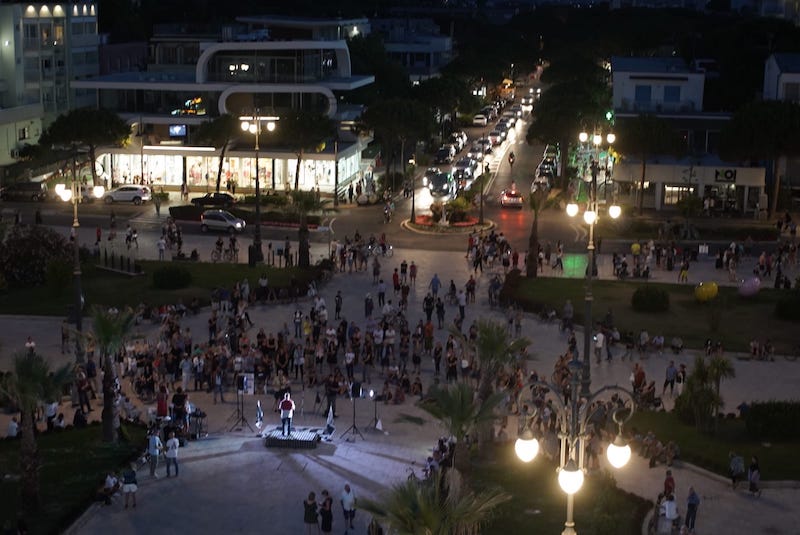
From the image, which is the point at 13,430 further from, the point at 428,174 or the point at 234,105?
the point at 428,174

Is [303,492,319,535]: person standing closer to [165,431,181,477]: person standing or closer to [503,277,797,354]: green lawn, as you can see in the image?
[165,431,181,477]: person standing

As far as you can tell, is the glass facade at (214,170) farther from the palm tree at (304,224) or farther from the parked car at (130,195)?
the palm tree at (304,224)

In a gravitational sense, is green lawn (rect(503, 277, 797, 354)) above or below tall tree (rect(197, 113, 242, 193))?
below

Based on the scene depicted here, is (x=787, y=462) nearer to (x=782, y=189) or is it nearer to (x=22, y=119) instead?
(x=782, y=189)

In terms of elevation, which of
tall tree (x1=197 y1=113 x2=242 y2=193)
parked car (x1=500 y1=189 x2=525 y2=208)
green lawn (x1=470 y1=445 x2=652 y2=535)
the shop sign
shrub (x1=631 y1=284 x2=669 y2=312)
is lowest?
green lawn (x1=470 y1=445 x2=652 y2=535)

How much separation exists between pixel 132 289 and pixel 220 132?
2244 cm

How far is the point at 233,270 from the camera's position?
51.2 metres

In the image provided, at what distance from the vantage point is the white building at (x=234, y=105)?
71.1 meters

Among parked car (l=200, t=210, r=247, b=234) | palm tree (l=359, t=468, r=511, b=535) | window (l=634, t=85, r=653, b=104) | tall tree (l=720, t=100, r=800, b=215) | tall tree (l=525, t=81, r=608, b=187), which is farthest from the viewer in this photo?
tall tree (l=525, t=81, r=608, b=187)

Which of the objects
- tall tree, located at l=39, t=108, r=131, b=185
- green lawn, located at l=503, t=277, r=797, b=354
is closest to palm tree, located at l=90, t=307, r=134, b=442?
green lawn, located at l=503, t=277, r=797, b=354

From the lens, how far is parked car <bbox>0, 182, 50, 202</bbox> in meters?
66.6

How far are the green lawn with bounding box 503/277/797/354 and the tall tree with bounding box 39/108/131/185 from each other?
29.1 metres

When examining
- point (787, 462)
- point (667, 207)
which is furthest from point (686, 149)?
point (787, 462)

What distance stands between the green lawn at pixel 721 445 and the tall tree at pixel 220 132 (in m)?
39.5
